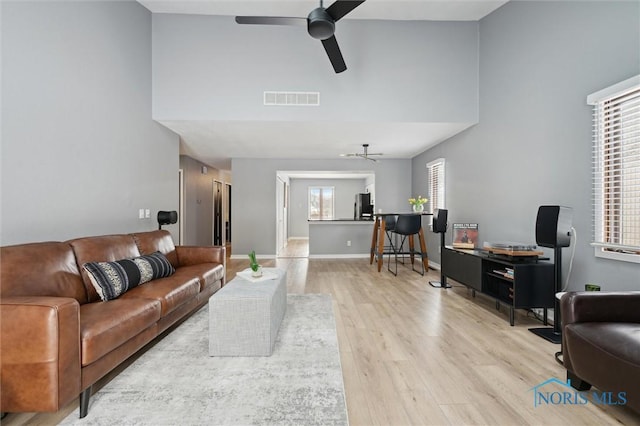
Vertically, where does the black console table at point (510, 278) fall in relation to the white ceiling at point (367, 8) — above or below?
below

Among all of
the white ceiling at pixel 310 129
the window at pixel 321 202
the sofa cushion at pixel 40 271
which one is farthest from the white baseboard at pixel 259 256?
the window at pixel 321 202

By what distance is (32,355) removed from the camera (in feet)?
4.52

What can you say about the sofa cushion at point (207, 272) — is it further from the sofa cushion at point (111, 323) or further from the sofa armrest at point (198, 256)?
the sofa cushion at point (111, 323)

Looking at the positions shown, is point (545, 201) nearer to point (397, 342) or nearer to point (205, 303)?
point (397, 342)

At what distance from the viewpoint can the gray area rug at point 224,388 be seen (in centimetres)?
152

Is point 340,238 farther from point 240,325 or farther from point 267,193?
point 240,325

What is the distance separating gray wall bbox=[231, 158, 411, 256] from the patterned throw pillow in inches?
163

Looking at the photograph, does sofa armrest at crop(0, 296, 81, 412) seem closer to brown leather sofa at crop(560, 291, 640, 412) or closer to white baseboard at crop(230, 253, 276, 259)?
brown leather sofa at crop(560, 291, 640, 412)

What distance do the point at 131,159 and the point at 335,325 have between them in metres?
3.16

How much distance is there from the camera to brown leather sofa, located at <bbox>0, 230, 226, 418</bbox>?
4.54 feet

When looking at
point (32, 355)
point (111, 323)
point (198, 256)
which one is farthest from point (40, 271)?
point (198, 256)

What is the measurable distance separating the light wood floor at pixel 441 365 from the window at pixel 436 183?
2.06 metres

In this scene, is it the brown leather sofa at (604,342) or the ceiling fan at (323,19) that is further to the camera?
the ceiling fan at (323,19)

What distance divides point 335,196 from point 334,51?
29.3 ft
